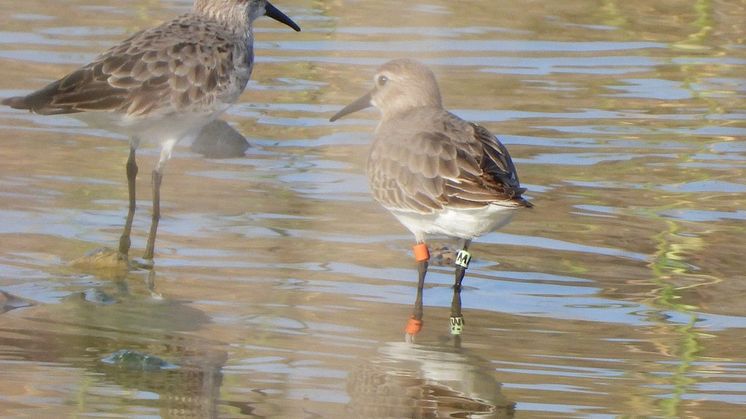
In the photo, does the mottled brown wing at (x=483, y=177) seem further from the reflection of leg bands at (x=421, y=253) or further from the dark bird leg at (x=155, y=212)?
the dark bird leg at (x=155, y=212)

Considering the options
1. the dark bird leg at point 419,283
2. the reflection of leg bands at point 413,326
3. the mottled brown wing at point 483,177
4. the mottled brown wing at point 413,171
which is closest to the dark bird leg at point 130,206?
the mottled brown wing at point 413,171

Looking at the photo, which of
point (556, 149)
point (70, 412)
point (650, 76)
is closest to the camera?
point (70, 412)

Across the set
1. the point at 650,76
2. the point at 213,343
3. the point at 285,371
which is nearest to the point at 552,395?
the point at 285,371

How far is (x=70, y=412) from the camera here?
616cm

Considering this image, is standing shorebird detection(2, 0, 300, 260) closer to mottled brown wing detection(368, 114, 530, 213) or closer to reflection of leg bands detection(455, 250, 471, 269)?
mottled brown wing detection(368, 114, 530, 213)

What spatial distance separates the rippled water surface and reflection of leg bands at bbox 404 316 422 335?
0.07 m

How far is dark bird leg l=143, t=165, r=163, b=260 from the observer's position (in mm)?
8992

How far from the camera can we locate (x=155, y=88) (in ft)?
31.0

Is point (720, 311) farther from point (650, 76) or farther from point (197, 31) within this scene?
point (650, 76)

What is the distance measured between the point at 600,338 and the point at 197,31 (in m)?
3.84

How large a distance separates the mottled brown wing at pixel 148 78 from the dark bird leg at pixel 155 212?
0.44 metres

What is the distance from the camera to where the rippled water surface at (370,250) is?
22.2 feet

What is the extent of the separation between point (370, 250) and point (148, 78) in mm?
1735

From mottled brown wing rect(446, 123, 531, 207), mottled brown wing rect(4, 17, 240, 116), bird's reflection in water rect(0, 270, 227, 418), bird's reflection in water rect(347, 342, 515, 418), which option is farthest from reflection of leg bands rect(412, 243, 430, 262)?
mottled brown wing rect(4, 17, 240, 116)
